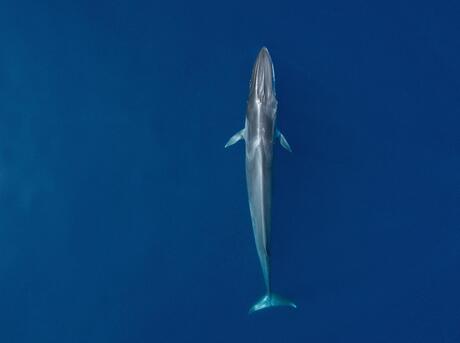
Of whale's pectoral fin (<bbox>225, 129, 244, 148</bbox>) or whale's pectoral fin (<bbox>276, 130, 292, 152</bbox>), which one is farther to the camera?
whale's pectoral fin (<bbox>225, 129, 244, 148</bbox>)

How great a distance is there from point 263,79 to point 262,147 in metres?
1.34

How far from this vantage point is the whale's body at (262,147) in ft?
36.2

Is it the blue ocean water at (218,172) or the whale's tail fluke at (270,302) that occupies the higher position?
the blue ocean water at (218,172)

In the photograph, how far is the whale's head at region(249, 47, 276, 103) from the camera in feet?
37.2

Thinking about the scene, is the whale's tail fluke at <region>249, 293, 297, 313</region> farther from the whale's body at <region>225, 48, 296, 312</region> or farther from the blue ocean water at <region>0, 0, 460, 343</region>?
the blue ocean water at <region>0, 0, 460, 343</region>

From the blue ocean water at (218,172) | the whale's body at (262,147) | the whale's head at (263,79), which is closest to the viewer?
the whale's body at (262,147)

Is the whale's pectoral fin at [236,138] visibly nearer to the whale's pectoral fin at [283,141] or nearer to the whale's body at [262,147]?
the whale's body at [262,147]

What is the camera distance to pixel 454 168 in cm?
1248

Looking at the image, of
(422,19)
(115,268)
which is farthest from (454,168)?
(115,268)

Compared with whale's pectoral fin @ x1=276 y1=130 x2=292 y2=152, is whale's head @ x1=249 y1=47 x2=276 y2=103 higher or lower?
higher

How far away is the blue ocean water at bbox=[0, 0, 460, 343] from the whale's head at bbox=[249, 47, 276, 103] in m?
0.98

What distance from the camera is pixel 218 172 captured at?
12688 mm

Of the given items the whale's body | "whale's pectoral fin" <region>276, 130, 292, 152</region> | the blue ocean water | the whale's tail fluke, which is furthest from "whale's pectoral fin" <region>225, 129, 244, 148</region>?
the whale's tail fluke

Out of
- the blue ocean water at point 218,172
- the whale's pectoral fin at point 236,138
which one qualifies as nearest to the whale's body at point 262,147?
the whale's pectoral fin at point 236,138
